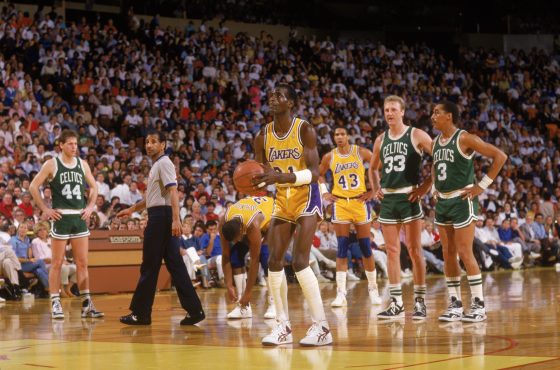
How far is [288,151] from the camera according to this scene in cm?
786

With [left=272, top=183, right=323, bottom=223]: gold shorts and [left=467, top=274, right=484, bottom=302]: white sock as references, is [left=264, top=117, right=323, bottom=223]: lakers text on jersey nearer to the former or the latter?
[left=272, top=183, right=323, bottom=223]: gold shorts

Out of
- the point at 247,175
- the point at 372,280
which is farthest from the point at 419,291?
the point at 247,175

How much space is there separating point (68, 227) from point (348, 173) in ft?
12.3

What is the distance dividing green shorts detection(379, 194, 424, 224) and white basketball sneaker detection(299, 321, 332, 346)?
2434 millimetres

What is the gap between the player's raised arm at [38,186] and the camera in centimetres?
1055

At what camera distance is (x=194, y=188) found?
19078mm

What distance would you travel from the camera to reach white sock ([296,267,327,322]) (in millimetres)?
7638

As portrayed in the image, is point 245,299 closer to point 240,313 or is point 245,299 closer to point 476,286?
point 240,313

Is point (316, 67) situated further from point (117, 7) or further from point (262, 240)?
point (262, 240)

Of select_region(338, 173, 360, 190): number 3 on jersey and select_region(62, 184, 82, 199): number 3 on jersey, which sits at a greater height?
select_region(338, 173, 360, 190): number 3 on jersey

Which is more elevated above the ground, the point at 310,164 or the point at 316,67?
the point at 316,67

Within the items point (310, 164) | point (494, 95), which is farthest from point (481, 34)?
point (310, 164)

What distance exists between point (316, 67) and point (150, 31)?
231 inches

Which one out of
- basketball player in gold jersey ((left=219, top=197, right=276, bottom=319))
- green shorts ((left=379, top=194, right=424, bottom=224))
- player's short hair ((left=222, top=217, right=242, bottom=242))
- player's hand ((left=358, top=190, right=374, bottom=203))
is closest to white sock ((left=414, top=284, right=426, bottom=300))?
green shorts ((left=379, top=194, right=424, bottom=224))
